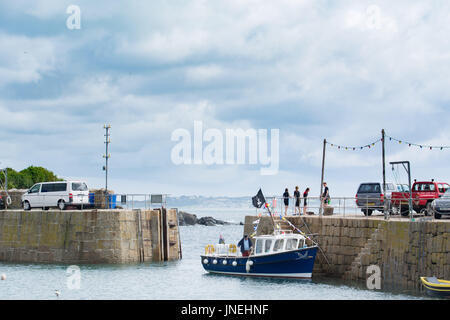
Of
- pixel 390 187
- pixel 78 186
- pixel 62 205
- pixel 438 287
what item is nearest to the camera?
pixel 438 287

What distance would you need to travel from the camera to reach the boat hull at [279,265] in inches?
1391

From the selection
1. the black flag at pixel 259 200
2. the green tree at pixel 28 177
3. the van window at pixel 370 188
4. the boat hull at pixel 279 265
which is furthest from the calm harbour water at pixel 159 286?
the green tree at pixel 28 177

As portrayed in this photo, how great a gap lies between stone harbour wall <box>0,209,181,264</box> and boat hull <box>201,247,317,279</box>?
7.14 metres

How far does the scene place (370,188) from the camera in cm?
4062

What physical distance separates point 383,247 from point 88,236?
1823 centimetres

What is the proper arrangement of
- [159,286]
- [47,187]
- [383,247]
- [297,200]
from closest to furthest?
[383,247] < [159,286] < [297,200] < [47,187]

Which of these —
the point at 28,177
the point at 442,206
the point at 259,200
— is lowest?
the point at 442,206

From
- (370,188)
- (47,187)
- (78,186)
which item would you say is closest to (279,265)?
(370,188)

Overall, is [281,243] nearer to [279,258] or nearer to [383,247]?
[279,258]

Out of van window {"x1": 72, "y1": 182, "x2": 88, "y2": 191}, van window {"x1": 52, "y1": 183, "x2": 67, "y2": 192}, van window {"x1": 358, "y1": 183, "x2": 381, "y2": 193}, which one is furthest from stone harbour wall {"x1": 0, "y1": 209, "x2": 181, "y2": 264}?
van window {"x1": 358, "y1": 183, "x2": 381, "y2": 193}

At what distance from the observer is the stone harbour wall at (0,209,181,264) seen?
1639 inches
